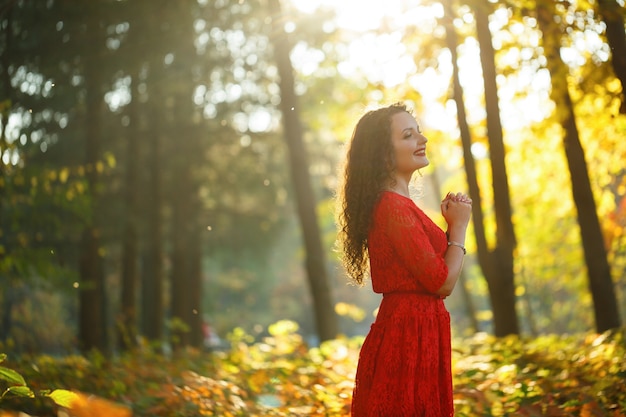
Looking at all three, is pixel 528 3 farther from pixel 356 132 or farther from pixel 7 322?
pixel 7 322

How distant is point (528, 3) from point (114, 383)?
521 centimetres

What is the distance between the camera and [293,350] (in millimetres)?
10836

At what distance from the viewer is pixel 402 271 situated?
3760 millimetres

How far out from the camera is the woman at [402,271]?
3715 millimetres

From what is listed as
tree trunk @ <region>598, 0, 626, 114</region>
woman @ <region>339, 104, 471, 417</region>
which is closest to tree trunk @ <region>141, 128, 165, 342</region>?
tree trunk @ <region>598, 0, 626, 114</region>

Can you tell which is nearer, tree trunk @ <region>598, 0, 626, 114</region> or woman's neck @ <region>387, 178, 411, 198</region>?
woman's neck @ <region>387, 178, 411, 198</region>

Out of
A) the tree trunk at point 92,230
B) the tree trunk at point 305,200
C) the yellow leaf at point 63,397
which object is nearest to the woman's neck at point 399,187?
the yellow leaf at point 63,397

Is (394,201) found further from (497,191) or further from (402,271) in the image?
(497,191)

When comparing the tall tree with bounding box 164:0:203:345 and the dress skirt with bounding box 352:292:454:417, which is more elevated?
the tall tree with bounding box 164:0:203:345

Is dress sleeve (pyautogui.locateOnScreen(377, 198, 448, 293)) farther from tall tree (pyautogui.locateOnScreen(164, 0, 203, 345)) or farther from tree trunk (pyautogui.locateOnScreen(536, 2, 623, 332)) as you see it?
tall tree (pyautogui.locateOnScreen(164, 0, 203, 345))

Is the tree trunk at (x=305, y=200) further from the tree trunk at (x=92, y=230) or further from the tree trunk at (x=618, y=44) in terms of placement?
the tree trunk at (x=618, y=44)

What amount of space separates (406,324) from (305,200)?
382 inches

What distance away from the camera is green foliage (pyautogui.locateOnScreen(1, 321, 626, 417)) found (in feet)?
19.2

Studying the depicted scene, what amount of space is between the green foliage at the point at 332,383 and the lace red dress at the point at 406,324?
1.52 m
